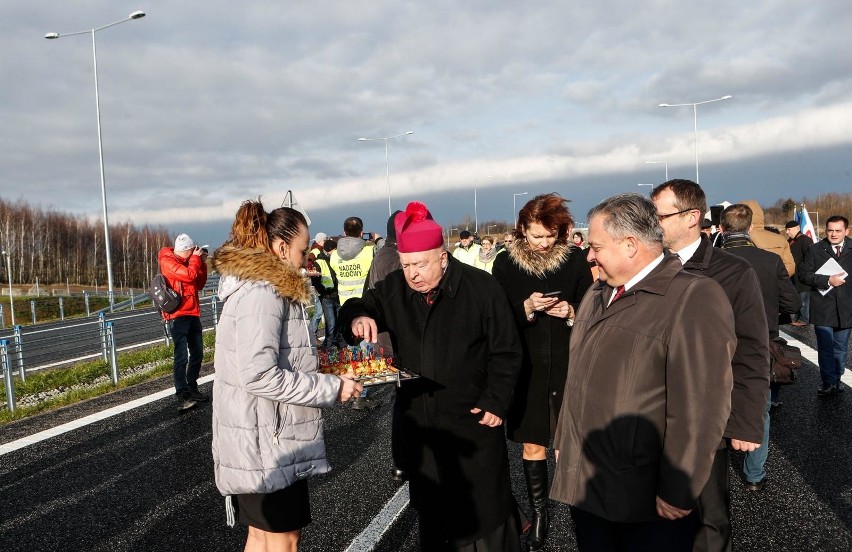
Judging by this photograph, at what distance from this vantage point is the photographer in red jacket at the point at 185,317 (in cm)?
799

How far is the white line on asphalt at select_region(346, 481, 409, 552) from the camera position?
4148mm

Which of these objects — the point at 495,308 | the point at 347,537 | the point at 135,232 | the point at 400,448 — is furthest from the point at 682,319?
the point at 135,232

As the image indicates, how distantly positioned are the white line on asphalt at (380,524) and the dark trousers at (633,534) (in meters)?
1.76

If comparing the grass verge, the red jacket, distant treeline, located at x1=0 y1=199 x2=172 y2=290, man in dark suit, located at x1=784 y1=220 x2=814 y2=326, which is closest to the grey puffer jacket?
the red jacket

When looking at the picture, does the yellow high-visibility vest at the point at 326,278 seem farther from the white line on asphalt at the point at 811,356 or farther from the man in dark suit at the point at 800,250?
the man in dark suit at the point at 800,250

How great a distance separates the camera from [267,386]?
2.83 metres

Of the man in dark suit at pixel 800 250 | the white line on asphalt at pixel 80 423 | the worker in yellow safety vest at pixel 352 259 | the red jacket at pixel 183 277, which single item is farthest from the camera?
the man in dark suit at pixel 800 250

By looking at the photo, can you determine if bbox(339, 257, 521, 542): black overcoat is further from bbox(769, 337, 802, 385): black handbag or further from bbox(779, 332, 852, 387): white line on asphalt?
bbox(779, 332, 852, 387): white line on asphalt

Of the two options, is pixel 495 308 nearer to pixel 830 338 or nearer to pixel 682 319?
pixel 682 319

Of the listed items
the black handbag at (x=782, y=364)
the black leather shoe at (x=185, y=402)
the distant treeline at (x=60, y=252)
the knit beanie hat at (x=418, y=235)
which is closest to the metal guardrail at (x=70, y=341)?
the black leather shoe at (x=185, y=402)

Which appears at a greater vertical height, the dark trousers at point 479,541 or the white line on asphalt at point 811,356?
the dark trousers at point 479,541

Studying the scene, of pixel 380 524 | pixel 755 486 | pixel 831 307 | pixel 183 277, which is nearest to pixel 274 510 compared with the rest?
pixel 380 524

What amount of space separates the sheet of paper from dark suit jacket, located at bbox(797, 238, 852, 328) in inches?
1.8

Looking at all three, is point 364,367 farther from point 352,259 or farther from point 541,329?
point 352,259
